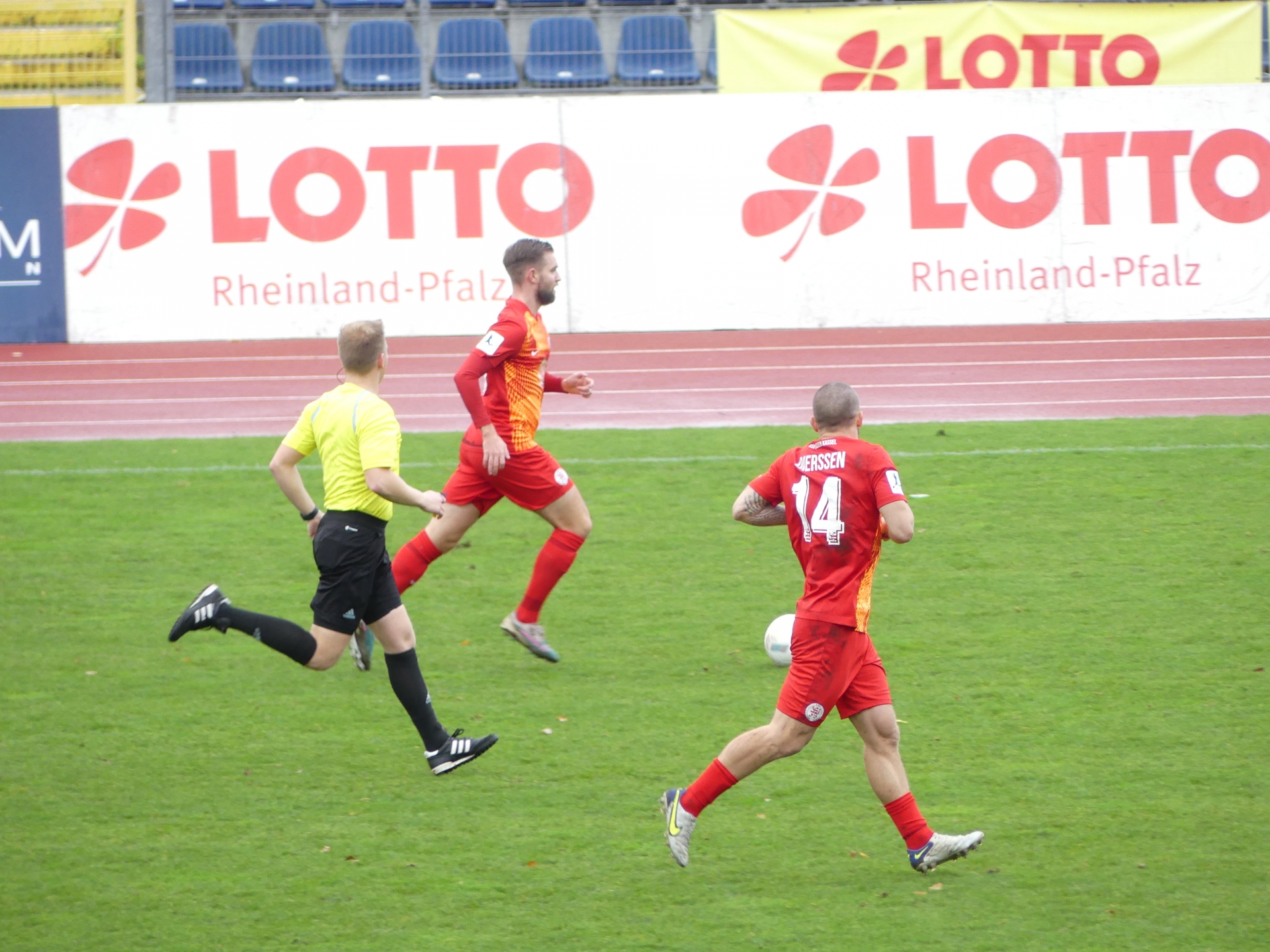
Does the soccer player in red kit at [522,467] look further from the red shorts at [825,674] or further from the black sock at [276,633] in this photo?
the red shorts at [825,674]

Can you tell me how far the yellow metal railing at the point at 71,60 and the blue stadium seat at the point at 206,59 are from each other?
823mm

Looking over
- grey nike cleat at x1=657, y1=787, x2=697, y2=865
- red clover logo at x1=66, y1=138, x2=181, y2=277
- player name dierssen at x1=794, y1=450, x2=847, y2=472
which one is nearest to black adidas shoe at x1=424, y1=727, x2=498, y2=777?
grey nike cleat at x1=657, y1=787, x2=697, y2=865

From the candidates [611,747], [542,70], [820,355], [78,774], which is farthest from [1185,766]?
[542,70]

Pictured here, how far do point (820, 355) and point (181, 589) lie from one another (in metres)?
9.48

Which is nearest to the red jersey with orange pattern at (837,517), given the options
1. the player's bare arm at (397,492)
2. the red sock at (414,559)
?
the player's bare arm at (397,492)

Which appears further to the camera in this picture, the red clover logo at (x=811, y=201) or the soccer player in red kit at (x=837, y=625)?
the red clover logo at (x=811, y=201)

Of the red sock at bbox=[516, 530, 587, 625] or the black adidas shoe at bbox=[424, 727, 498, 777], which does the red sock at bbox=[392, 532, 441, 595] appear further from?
the black adidas shoe at bbox=[424, 727, 498, 777]

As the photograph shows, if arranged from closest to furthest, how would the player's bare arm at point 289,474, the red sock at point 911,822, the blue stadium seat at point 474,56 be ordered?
the red sock at point 911,822, the player's bare arm at point 289,474, the blue stadium seat at point 474,56

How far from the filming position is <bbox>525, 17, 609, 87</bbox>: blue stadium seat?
21078mm

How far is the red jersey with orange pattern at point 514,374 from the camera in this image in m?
6.79

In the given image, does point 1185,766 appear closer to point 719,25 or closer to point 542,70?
point 719,25

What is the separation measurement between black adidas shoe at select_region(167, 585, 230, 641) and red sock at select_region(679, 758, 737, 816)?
7.00ft

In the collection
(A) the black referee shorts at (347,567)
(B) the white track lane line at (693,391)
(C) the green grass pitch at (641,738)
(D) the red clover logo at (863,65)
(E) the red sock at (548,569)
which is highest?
(D) the red clover logo at (863,65)

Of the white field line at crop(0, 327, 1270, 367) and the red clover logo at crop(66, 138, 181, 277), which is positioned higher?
the red clover logo at crop(66, 138, 181, 277)
